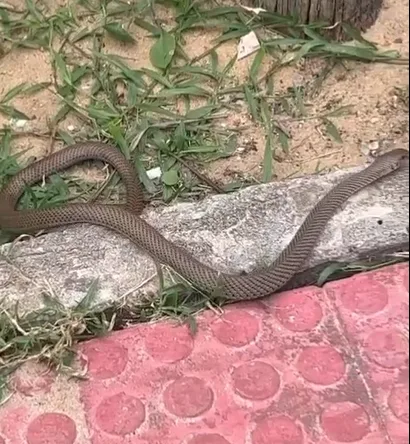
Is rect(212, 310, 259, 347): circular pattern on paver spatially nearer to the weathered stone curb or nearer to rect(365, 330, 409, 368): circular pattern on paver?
the weathered stone curb

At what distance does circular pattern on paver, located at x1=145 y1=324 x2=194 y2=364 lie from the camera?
206 centimetres

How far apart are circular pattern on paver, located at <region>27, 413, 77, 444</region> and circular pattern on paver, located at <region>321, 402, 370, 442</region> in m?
0.50

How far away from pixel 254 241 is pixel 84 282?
40 cm

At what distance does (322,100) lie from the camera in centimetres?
247

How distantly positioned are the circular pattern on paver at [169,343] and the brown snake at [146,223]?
0.40 feet

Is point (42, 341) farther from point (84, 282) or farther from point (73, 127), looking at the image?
point (73, 127)

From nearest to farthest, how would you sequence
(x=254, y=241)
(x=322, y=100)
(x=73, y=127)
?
(x=254, y=241) → (x=322, y=100) → (x=73, y=127)

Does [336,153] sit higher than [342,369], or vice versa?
[336,153]

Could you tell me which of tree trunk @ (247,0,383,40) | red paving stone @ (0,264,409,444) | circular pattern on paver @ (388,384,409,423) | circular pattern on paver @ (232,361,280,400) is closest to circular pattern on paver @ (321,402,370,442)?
red paving stone @ (0,264,409,444)

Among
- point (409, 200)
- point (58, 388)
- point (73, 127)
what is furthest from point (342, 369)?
point (73, 127)

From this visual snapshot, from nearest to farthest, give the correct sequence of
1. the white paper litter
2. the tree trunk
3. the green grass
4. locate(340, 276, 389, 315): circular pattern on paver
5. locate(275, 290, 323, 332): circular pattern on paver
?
locate(340, 276, 389, 315): circular pattern on paver → locate(275, 290, 323, 332): circular pattern on paver → the tree trunk → the green grass → the white paper litter

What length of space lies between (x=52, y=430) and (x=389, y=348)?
86cm

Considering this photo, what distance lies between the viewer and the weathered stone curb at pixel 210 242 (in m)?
2.19

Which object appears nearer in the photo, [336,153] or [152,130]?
[336,153]
